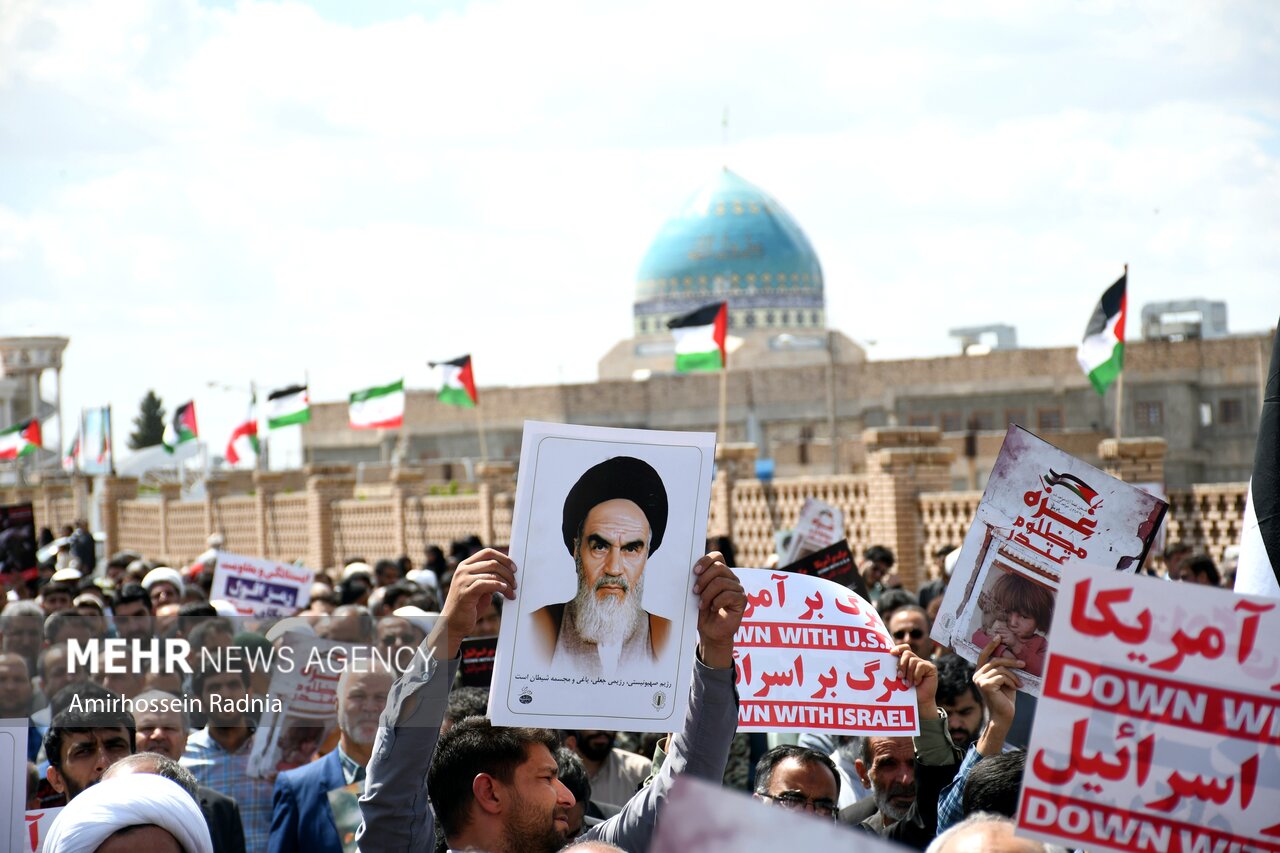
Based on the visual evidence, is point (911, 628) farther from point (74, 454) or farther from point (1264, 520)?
point (74, 454)

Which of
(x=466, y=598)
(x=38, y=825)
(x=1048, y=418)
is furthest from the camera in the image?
(x=1048, y=418)

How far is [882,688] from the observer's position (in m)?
4.80

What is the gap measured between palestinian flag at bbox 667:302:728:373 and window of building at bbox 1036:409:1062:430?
23.0 meters

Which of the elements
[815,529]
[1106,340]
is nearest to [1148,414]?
[1106,340]

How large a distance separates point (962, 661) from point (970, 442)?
24.7 metres

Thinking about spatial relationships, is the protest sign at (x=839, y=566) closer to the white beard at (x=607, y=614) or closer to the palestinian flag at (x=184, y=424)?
the white beard at (x=607, y=614)

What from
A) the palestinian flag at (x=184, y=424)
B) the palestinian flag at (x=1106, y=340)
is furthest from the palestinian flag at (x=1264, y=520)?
the palestinian flag at (x=184, y=424)

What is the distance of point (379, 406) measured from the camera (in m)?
27.4

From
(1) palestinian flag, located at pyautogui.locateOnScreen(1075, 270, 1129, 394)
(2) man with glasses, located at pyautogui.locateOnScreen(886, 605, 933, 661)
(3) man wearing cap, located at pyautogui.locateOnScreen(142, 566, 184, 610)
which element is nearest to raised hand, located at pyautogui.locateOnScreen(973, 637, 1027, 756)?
(2) man with glasses, located at pyautogui.locateOnScreen(886, 605, 933, 661)

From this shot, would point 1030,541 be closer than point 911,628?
Yes

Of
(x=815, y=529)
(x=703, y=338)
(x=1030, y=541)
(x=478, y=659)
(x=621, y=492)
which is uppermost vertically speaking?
(x=703, y=338)

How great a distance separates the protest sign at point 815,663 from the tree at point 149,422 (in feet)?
267

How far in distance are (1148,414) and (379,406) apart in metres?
21.8

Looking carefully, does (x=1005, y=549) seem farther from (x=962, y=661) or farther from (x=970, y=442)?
(x=970, y=442)
